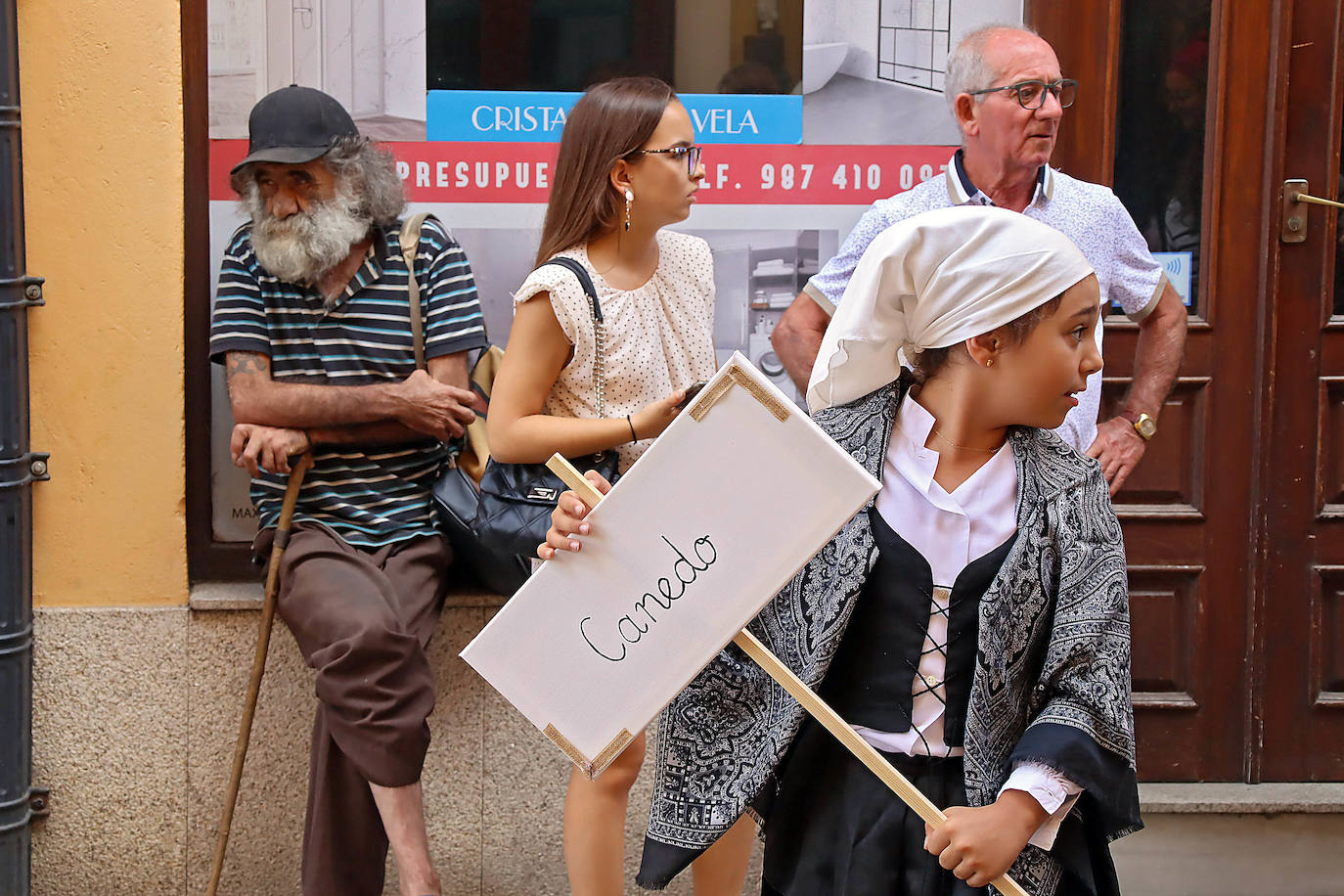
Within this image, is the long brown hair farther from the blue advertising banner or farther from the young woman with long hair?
the blue advertising banner

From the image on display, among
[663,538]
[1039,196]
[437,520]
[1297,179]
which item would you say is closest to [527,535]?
[437,520]

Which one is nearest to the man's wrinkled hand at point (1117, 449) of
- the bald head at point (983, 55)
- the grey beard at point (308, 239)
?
the bald head at point (983, 55)

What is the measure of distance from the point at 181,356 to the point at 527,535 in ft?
4.53

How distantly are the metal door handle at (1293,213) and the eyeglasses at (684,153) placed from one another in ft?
6.72

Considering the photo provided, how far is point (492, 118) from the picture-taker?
4.26 meters

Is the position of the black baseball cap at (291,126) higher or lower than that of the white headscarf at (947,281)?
higher

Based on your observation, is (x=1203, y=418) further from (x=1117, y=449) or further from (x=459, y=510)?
(x=459, y=510)

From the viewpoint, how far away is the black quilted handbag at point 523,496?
10.8ft

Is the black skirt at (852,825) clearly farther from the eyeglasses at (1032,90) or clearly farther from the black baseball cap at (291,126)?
the black baseball cap at (291,126)

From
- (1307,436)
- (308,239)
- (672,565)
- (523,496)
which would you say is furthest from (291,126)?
(1307,436)

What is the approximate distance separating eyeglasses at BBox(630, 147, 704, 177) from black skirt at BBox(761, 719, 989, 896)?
5.12ft

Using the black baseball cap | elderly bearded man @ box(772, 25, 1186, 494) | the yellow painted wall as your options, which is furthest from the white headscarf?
the yellow painted wall

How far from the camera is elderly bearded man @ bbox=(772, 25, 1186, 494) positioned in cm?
362

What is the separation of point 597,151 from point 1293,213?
2.30m
